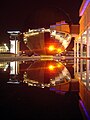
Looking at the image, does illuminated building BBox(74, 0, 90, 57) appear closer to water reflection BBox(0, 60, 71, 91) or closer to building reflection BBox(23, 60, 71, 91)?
water reflection BBox(0, 60, 71, 91)

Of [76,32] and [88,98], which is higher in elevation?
[76,32]

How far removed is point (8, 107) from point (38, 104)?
1.56ft

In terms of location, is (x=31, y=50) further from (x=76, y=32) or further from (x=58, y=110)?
(x=58, y=110)

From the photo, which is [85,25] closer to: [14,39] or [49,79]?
[14,39]

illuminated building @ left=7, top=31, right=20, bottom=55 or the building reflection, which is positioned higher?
illuminated building @ left=7, top=31, right=20, bottom=55

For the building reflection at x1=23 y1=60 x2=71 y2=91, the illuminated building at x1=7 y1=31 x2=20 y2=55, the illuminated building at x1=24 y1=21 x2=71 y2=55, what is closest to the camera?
the building reflection at x1=23 y1=60 x2=71 y2=91

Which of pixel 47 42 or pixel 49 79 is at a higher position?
pixel 47 42

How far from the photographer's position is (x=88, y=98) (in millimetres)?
4508

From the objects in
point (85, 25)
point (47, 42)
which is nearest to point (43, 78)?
point (85, 25)

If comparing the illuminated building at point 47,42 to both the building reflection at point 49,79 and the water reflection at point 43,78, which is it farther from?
the building reflection at point 49,79

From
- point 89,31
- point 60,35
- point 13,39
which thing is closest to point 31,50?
point 60,35

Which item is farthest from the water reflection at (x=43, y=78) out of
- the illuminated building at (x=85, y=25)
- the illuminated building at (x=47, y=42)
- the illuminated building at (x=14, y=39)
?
the illuminated building at (x=47, y=42)

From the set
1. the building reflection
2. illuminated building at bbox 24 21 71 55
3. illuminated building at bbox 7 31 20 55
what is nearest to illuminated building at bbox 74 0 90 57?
illuminated building at bbox 7 31 20 55

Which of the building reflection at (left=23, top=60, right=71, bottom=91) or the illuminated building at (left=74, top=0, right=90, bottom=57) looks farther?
the illuminated building at (left=74, top=0, right=90, bottom=57)
